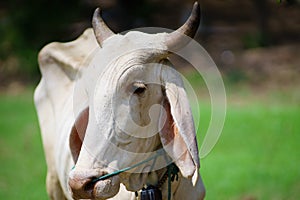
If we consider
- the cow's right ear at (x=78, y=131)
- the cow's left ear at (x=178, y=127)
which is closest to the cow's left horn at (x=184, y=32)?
the cow's left ear at (x=178, y=127)

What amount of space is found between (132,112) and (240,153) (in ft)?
→ 20.3

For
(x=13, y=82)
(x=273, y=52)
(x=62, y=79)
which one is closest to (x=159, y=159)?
(x=62, y=79)

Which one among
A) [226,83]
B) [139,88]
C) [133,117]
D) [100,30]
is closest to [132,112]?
[133,117]

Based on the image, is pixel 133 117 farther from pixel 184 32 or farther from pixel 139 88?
pixel 184 32

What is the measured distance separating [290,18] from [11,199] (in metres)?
13.6

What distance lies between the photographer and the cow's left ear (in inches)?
160

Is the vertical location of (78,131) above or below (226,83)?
above

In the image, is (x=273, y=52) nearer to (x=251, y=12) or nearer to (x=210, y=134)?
(x=251, y=12)

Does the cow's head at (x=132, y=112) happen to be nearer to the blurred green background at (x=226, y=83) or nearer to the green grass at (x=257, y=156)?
the blurred green background at (x=226, y=83)

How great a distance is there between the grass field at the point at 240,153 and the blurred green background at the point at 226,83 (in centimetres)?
1

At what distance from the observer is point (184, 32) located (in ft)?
14.0

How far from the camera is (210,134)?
15.1 ft

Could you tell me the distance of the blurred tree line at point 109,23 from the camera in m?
17.2

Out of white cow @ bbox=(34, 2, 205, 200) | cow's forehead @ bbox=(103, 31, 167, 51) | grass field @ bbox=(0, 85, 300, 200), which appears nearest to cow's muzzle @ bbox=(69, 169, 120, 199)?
white cow @ bbox=(34, 2, 205, 200)
